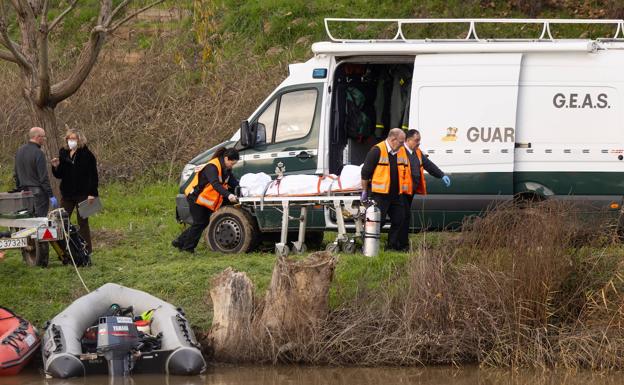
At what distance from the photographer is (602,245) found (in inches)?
484

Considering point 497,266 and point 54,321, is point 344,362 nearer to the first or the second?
point 497,266

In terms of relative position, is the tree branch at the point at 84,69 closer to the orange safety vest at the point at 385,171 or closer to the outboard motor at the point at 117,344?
the orange safety vest at the point at 385,171

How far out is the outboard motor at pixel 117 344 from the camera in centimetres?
1115

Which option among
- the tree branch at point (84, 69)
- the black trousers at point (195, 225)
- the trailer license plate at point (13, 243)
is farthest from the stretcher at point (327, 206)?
the tree branch at point (84, 69)

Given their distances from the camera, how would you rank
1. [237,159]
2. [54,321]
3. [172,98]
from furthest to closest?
[172,98], [237,159], [54,321]

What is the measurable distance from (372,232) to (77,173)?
3.71 meters

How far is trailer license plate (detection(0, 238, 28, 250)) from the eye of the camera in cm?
1278

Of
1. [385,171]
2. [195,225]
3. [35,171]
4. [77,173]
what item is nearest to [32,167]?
[35,171]

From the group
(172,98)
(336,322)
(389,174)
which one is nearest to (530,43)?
(389,174)

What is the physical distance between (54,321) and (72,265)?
87.2 inches

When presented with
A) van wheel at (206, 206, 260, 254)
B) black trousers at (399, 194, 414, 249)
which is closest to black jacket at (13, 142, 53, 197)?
van wheel at (206, 206, 260, 254)

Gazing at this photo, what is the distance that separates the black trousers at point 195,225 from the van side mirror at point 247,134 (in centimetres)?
112

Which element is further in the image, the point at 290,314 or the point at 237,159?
the point at 237,159

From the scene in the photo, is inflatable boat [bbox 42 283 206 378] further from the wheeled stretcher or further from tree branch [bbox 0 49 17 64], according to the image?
tree branch [bbox 0 49 17 64]
